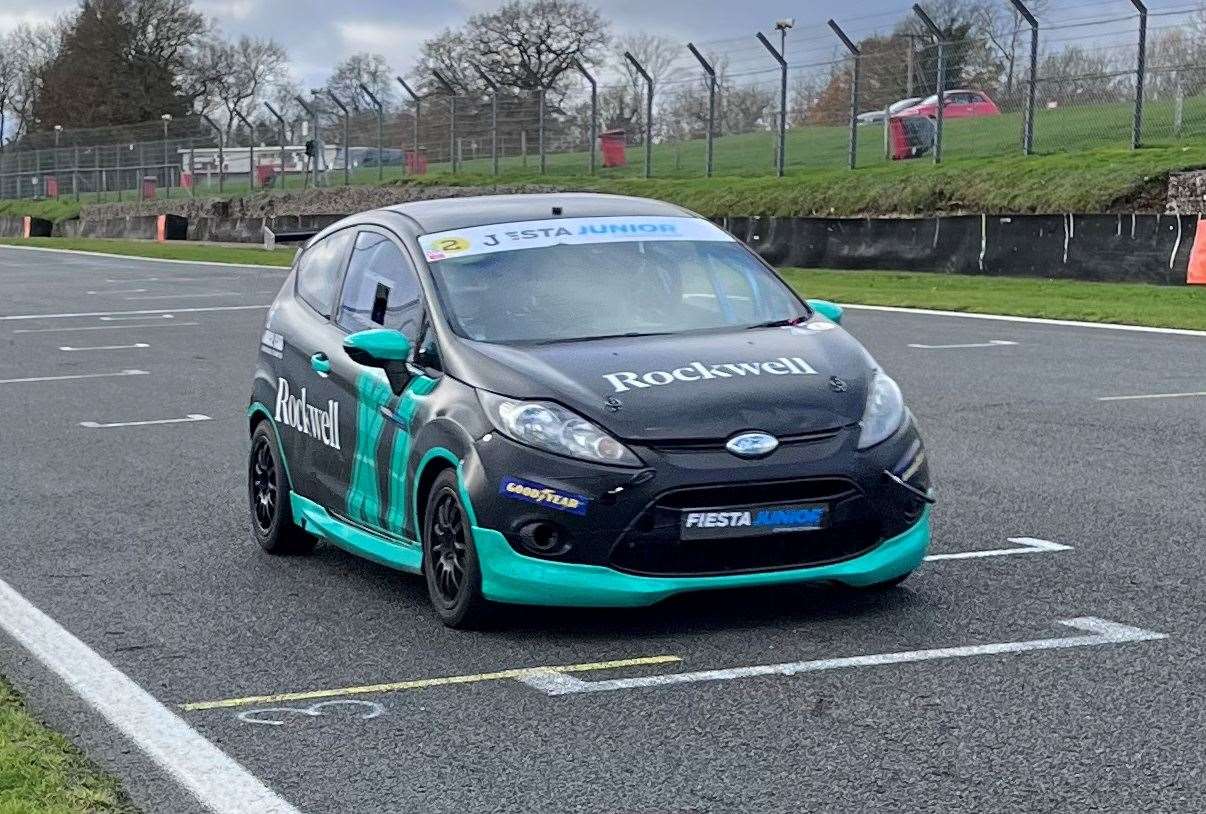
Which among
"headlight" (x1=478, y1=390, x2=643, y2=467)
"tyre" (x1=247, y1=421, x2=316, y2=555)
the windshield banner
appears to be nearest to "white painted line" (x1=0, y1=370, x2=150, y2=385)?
"tyre" (x1=247, y1=421, x2=316, y2=555)

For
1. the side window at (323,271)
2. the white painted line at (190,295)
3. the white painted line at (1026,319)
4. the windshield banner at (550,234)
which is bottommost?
the white painted line at (190,295)

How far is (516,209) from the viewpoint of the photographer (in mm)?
7922

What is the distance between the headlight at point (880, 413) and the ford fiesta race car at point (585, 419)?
11 mm

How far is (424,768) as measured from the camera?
4.93 meters

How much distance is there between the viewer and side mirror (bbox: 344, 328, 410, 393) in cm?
705

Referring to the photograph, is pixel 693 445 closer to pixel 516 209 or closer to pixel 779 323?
pixel 779 323

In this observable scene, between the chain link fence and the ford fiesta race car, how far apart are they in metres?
24.0

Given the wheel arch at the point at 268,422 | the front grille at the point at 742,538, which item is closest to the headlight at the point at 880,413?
the front grille at the point at 742,538

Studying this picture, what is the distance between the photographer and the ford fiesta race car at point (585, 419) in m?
6.28

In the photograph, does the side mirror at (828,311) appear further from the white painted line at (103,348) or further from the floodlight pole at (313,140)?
the floodlight pole at (313,140)

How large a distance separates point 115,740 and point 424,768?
894 millimetres

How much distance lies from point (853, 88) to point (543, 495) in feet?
101

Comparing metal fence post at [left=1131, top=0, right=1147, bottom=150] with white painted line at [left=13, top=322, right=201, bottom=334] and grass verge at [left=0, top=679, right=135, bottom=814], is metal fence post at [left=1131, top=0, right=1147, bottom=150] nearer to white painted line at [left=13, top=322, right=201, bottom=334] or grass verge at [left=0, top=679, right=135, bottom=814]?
white painted line at [left=13, top=322, right=201, bottom=334]

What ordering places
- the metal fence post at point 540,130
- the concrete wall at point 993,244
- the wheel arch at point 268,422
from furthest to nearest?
the metal fence post at point 540,130
the concrete wall at point 993,244
the wheel arch at point 268,422
